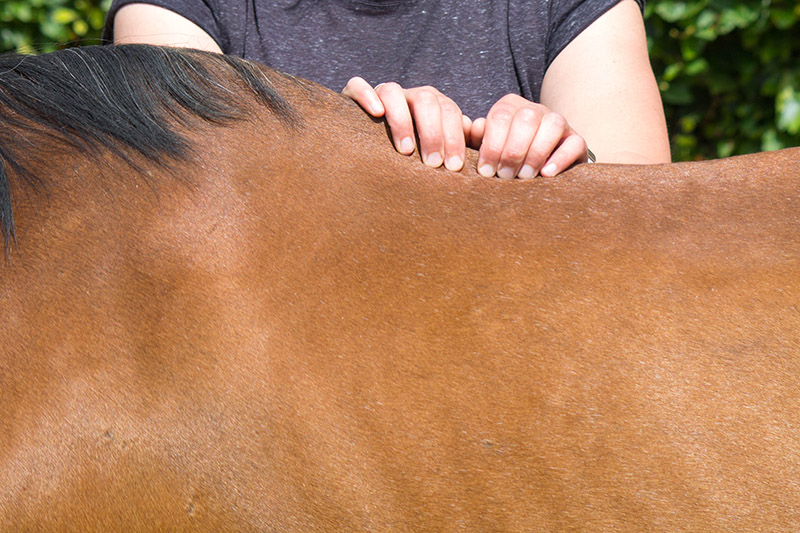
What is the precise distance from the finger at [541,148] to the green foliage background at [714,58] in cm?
169

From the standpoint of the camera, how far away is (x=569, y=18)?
3.72 ft

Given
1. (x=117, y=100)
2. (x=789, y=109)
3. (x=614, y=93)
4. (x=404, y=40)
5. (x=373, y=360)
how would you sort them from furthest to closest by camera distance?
(x=789, y=109) < (x=404, y=40) < (x=614, y=93) < (x=117, y=100) < (x=373, y=360)

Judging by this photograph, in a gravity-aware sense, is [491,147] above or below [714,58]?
above

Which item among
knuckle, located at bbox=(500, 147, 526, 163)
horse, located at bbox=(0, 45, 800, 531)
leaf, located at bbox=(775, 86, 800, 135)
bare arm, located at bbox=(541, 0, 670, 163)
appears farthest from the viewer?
leaf, located at bbox=(775, 86, 800, 135)

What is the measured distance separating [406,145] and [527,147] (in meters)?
0.15

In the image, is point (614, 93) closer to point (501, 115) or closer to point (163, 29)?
point (501, 115)

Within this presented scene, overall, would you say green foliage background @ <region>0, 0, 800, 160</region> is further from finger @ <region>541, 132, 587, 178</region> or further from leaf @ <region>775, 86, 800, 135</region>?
finger @ <region>541, 132, 587, 178</region>

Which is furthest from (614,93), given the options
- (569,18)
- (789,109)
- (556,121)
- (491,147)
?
(789,109)

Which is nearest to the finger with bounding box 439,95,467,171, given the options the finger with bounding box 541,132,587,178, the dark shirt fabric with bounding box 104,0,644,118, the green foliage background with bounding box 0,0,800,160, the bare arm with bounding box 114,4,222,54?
the finger with bounding box 541,132,587,178

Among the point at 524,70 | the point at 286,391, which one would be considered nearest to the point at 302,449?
the point at 286,391

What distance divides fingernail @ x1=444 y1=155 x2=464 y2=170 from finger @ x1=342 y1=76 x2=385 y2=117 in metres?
0.11

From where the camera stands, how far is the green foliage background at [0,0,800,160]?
2.22m

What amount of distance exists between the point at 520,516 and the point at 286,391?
268 millimetres

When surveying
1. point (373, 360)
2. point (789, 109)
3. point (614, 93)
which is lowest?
point (789, 109)
